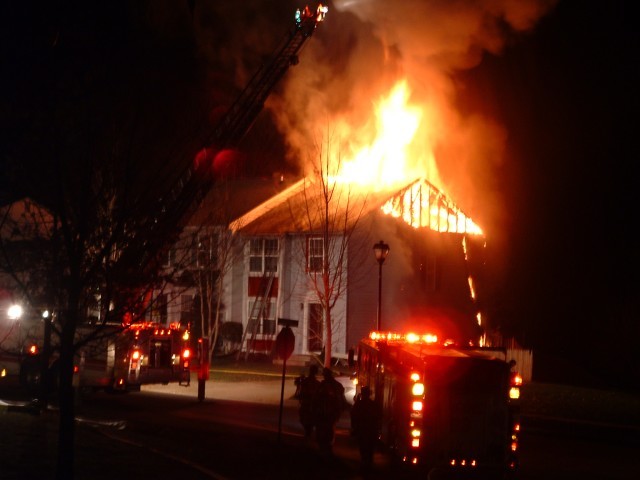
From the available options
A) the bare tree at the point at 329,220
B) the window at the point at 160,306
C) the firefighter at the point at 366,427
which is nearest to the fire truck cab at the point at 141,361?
the window at the point at 160,306

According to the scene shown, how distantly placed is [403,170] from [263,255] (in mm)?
6614

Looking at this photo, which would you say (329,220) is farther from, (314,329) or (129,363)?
(129,363)

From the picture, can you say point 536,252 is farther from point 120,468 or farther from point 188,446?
point 120,468

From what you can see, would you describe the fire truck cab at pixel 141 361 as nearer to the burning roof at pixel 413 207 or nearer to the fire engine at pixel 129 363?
the fire engine at pixel 129 363

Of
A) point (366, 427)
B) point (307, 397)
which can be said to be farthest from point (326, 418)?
point (366, 427)

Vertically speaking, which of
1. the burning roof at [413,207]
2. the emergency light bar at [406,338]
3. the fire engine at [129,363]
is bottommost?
the fire engine at [129,363]

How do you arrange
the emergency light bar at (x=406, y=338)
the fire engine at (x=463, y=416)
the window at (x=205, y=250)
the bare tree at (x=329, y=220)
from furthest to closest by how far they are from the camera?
the bare tree at (x=329, y=220)
the emergency light bar at (x=406, y=338)
the window at (x=205, y=250)
the fire engine at (x=463, y=416)

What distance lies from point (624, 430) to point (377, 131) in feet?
58.3

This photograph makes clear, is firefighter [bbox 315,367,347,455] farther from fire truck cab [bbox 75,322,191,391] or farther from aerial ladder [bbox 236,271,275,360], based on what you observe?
aerial ladder [bbox 236,271,275,360]

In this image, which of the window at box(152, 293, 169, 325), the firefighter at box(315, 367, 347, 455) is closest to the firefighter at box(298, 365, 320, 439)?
the firefighter at box(315, 367, 347, 455)

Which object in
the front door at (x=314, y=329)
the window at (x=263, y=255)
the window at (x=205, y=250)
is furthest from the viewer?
the window at (x=263, y=255)

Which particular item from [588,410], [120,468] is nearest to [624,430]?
[588,410]

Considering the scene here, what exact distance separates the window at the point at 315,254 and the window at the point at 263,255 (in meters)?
2.19

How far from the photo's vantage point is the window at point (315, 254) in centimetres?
3083
